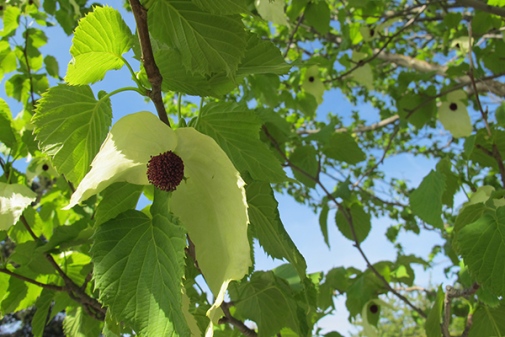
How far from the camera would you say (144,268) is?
0.50 meters

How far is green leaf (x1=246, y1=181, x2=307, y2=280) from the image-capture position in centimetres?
63

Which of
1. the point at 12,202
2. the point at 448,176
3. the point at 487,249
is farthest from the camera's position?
the point at 448,176

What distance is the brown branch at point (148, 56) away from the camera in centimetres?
57

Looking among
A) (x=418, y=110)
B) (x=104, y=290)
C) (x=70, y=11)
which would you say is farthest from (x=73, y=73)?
(x=418, y=110)

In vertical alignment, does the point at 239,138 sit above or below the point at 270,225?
above

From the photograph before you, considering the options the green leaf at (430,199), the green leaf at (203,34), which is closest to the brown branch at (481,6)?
the green leaf at (430,199)

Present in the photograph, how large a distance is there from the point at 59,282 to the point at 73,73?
0.90 metres

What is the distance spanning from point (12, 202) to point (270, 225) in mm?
516

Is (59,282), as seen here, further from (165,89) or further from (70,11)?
(70,11)

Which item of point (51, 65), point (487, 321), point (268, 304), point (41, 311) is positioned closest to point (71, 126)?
point (268, 304)

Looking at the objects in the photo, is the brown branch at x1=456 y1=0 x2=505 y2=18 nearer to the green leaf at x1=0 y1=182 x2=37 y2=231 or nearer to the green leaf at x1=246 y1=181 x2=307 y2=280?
the green leaf at x1=246 y1=181 x2=307 y2=280

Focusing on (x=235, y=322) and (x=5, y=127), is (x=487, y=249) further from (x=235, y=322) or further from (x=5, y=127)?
(x=5, y=127)

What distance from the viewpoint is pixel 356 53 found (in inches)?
110

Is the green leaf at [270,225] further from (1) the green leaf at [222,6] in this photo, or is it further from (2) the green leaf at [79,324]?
(2) the green leaf at [79,324]
